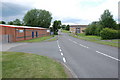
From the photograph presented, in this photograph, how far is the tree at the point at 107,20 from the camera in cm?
5125

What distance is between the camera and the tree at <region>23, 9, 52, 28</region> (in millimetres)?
70125

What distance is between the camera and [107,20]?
51.2m

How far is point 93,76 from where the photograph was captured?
5.04 metres

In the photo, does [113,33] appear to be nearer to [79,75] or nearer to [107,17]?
[107,17]

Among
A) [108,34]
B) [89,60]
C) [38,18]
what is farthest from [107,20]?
[89,60]

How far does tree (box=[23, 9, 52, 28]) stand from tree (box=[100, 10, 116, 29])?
31722mm

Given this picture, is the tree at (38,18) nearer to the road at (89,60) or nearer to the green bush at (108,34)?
the green bush at (108,34)

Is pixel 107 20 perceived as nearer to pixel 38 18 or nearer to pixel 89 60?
pixel 38 18

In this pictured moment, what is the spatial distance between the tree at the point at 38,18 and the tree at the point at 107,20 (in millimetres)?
31722

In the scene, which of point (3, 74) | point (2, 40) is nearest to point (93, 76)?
point (3, 74)

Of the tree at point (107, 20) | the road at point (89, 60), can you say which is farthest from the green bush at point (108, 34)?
the road at point (89, 60)

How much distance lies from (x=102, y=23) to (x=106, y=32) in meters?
21.2

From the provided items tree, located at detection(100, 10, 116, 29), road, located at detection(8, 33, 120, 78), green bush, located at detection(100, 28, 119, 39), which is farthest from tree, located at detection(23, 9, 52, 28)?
road, located at detection(8, 33, 120, 78)

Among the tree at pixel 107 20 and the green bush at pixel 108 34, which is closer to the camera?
the green bush at pixel 108 34
